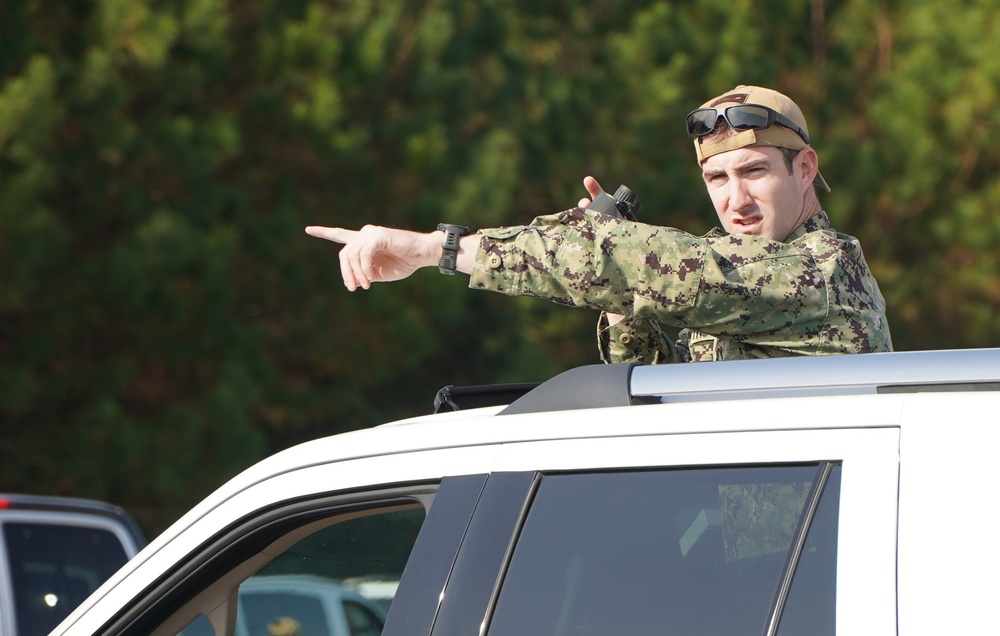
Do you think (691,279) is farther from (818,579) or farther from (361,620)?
(361,620)

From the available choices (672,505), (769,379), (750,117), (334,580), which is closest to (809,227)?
(750,117)

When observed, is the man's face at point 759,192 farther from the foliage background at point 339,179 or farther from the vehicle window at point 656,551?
the foliage background at point 339,179

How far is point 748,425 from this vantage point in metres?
1.51

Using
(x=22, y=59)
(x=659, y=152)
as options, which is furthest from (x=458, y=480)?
(x=659, y=152)

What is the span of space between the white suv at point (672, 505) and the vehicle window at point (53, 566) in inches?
112

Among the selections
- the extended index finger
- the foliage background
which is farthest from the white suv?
the foliage background

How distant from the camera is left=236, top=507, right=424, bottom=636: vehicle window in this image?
80.9 inches

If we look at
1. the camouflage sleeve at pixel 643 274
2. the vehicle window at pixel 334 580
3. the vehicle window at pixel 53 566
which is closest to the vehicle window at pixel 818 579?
the camouflage sleeve at pixel 643 274

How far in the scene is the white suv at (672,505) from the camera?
54.6 inches

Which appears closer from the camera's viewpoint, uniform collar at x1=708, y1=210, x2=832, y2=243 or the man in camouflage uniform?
the man in camouflage uniform

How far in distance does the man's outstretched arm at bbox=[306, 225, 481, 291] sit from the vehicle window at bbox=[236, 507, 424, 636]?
0.36 m

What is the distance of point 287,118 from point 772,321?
782 cm

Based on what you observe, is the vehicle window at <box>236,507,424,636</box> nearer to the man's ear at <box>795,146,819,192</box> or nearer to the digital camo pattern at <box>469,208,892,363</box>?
the digital camo pattern at <box>469,208,892,363</box>

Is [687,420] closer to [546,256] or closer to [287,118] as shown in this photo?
[546,256]
